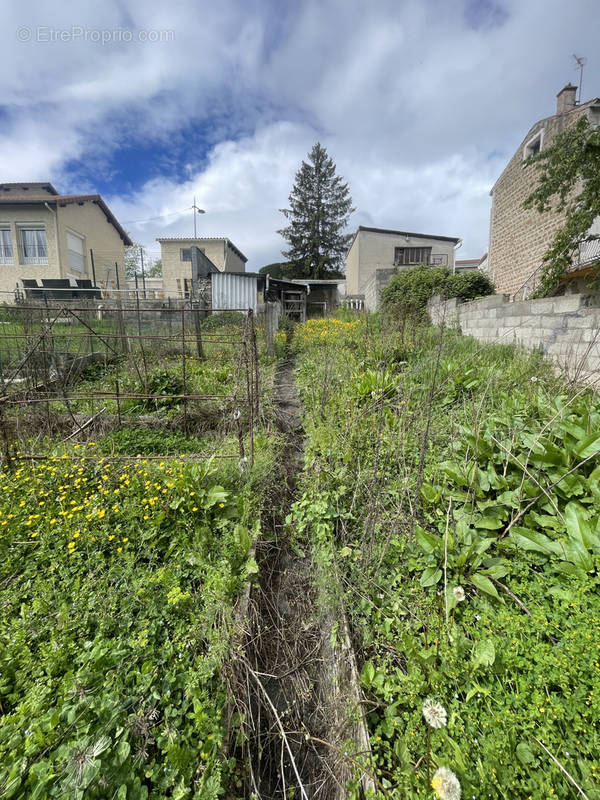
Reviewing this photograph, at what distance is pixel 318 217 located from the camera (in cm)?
2627

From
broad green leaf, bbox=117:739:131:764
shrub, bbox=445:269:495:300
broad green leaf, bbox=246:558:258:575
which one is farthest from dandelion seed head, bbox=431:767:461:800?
shrub, bbox=445:269:495:300

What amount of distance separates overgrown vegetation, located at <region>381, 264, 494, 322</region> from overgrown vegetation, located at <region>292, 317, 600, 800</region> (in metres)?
6.66

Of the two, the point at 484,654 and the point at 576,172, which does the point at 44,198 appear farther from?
the point at 484,654

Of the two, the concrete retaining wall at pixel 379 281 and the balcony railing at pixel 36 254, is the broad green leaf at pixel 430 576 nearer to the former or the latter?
the concrete retaining wall at pixel 379 281

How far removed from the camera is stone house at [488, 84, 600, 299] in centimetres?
816

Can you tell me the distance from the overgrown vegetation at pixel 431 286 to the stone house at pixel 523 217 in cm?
89

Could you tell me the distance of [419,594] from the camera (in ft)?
5.34

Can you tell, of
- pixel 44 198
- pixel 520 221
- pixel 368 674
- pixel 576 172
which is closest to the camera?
pixel 368 674

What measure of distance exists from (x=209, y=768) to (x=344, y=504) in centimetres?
153

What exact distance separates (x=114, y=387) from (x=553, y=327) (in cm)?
641

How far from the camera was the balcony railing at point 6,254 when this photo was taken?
15.4 m

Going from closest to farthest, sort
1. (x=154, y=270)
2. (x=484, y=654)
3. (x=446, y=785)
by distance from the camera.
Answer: (x=446, y=785) < (x=484, y=654) < (x=154, y=270)

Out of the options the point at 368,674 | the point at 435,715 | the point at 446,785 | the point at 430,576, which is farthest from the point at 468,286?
the point at 446,785

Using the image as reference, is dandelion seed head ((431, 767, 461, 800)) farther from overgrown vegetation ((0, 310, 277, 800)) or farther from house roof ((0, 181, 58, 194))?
house roof ((0, 181, 58, 194))
